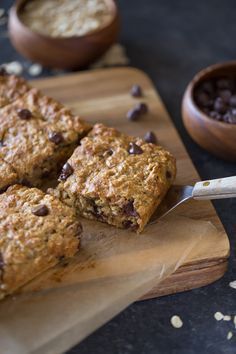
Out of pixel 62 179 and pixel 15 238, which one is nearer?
pixel 15 238

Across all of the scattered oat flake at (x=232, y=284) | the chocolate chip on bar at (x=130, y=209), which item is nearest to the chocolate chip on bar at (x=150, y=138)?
the chocolate chip on bar at (x=130, y=209)

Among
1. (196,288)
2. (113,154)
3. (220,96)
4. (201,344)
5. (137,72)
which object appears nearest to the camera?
(201,344)

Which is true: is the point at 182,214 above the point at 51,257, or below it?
below

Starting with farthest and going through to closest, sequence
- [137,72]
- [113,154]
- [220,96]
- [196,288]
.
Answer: [137,72]
[220,96]
[113,154]
[196,288]

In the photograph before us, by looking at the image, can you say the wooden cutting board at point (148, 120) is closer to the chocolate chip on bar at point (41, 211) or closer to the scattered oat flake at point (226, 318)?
the scattered oat flake at point (226, 318)

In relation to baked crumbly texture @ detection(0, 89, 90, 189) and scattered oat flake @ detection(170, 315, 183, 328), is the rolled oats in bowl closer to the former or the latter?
baked crumbly texture @ detection(0, 89, 90, 189)

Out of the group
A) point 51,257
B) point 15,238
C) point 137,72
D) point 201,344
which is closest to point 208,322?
point 201,344

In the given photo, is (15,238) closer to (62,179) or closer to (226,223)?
(62,179)

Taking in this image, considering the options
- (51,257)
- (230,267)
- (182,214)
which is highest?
(51,257)
